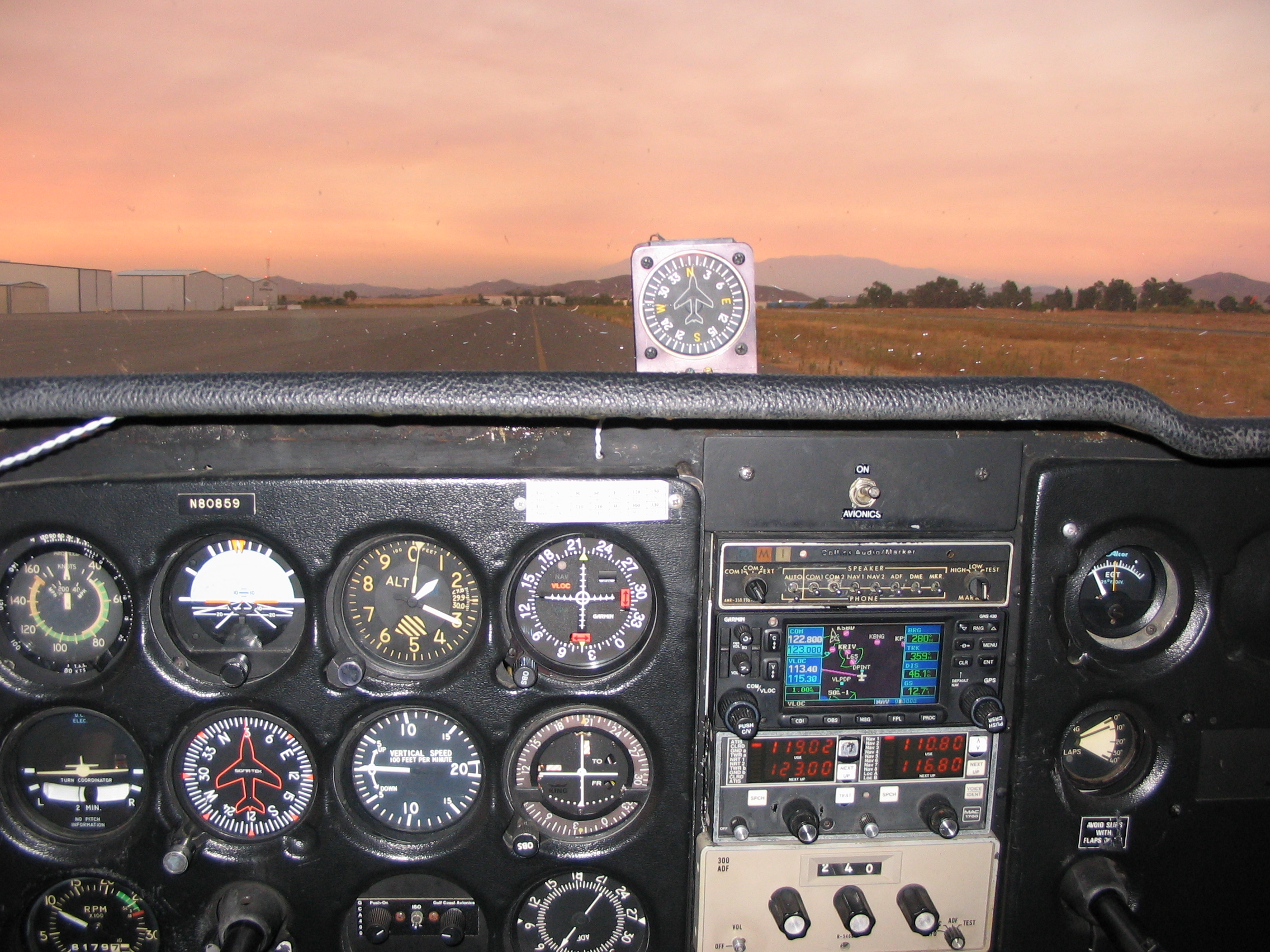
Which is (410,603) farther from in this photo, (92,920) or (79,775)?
(92,920)

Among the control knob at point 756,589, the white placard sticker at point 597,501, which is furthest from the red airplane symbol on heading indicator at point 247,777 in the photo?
the control knob at point 756,589

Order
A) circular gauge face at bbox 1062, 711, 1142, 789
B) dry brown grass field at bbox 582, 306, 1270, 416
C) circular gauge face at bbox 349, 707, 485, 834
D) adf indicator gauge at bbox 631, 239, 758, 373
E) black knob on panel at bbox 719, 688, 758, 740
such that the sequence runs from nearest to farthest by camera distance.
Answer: dry brown grass field at bbox 582, 306, 1270, 416
adf indicator gauge at bbox 631, 239, 758, 373
black knob on panel at bbox 719, 688, 758, 740
circular gauge face at bbox 349, 707, 485, 834
circular gauge face at bbox 1062, 711, 1142, 789

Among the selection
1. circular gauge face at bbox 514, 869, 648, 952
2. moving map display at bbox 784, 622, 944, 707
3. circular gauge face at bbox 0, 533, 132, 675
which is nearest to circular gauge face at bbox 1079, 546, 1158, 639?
moving map display at bbox 784, 622, 944, 707

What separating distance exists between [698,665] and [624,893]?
1.90ft

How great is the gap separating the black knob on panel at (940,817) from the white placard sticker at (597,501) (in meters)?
0.91

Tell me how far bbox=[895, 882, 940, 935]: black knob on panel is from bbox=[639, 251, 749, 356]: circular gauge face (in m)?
1.32

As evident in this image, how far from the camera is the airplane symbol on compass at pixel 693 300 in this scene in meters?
1.84

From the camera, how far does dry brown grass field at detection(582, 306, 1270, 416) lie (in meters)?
1.60

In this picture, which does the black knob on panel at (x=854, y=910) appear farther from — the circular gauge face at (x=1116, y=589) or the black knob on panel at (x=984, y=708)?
the circular gauge face at (x=1116, y=589)

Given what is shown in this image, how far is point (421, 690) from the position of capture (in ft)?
6.43

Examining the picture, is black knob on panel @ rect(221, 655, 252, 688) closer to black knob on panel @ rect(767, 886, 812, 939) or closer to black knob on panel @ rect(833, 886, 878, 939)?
black knob on panel @ rect(767, 886, 812, 939)

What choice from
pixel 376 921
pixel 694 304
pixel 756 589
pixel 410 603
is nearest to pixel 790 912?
pixel 756 589

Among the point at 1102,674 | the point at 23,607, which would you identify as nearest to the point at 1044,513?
the point at 1102,674

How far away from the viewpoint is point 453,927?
2.03 meters
